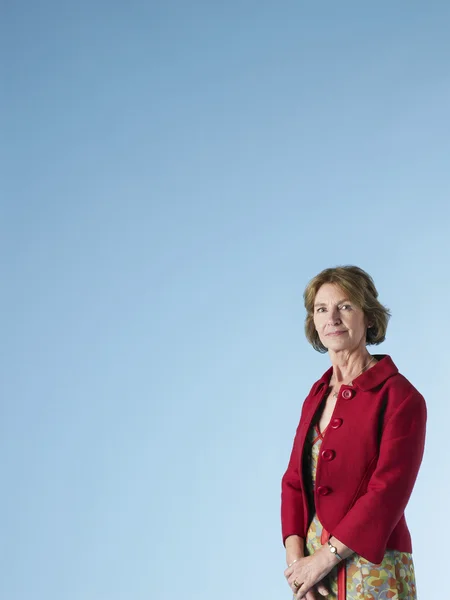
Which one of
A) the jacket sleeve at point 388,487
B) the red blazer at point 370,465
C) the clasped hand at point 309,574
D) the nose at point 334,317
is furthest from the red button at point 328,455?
the nose at point 334,317

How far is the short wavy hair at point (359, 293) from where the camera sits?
2188 mm

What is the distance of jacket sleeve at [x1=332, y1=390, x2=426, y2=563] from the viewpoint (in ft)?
6.32

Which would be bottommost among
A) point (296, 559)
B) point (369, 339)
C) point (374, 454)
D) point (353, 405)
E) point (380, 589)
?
point (380, 589)

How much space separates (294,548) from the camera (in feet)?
6.89

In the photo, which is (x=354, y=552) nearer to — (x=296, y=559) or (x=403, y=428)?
(x=296, y=559)

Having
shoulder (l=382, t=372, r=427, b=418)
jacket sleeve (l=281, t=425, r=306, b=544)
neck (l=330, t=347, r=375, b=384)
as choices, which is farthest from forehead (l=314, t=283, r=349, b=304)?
jacket sleeve (l=281, t=425, r=306, b=544)

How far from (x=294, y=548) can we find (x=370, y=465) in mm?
308

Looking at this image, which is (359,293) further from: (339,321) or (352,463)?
(352,463)

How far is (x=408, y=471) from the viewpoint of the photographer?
1.98 metres

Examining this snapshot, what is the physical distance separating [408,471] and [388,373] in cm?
27

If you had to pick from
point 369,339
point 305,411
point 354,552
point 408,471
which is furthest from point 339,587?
point 369,339

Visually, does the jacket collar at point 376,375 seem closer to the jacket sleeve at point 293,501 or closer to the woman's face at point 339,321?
the woman's face at point 339,321

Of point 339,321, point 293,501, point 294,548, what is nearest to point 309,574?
point 294,548

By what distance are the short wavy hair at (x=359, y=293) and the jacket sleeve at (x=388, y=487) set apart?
0.27m
